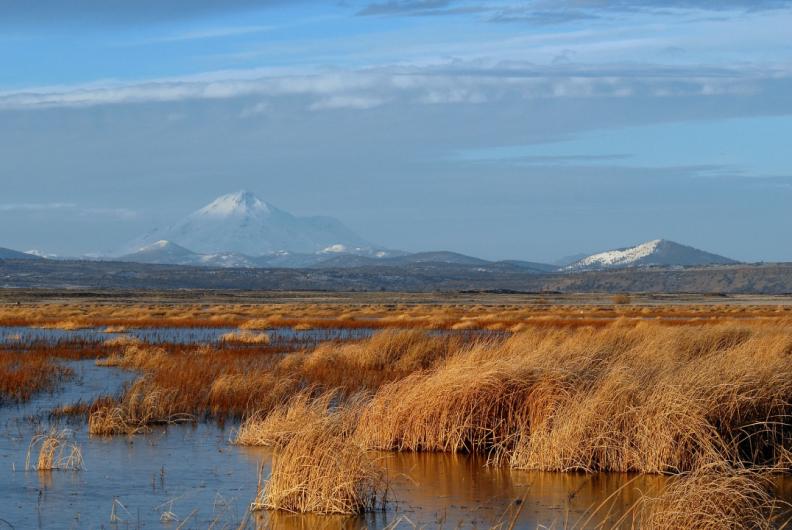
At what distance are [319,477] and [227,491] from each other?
1863mm

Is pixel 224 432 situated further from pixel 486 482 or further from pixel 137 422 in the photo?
pixel 486 482

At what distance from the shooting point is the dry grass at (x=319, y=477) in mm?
12758

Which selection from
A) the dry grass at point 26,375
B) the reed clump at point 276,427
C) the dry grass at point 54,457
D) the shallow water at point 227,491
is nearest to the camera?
the shallow water at point 227,491

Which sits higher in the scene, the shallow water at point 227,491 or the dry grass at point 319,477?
the dry grass at point 319,477

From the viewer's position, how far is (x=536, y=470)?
1553 cm

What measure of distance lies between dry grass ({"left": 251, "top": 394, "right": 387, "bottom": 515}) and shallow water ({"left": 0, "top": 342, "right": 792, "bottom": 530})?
187 millimetres

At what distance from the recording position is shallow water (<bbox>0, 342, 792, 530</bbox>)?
12609 mm

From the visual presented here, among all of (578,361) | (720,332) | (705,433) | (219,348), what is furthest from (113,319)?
(705,433)

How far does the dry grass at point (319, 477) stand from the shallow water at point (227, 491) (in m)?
0.19

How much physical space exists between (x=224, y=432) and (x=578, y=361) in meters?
6.11

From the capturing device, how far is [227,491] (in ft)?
46.1

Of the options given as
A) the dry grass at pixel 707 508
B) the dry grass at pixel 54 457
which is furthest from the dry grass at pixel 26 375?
the dry grass at pixel 707 508

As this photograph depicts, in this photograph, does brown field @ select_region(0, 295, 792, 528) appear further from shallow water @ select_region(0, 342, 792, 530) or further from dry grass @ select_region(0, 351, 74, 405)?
shallow water @ select_region(0, 342, 792, 530)

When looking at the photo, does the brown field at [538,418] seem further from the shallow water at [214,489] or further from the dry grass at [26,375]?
the shallow water at [214,489]
